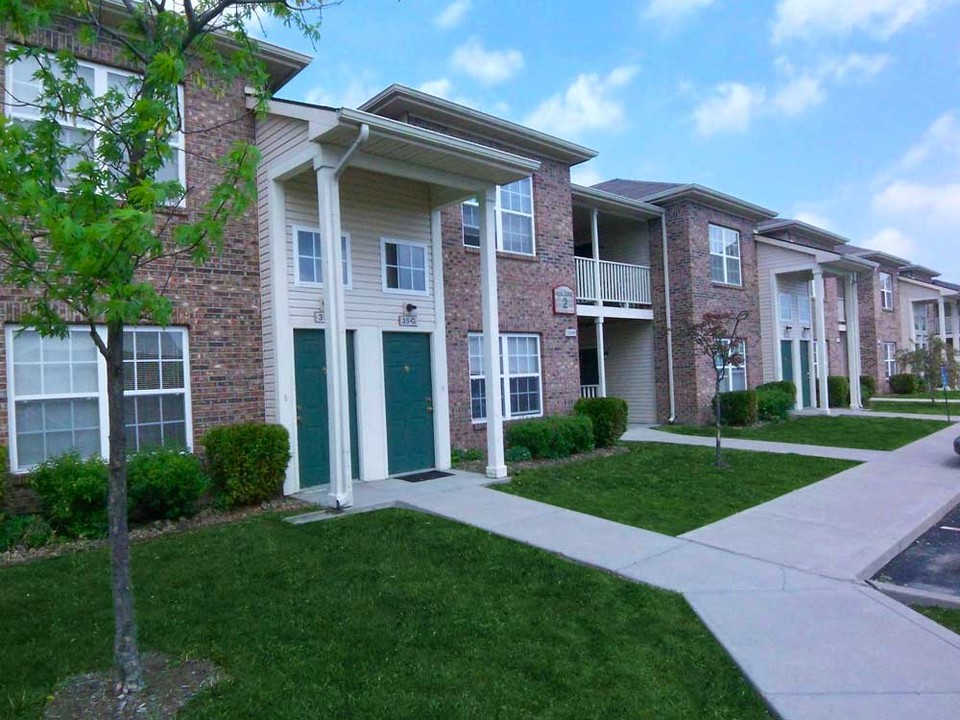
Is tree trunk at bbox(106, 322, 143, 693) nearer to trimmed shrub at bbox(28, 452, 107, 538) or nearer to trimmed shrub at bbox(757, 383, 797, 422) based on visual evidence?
trimmed shrub at bbox(28, 452, 107, 538)

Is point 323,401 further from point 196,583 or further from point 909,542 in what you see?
point 909,542

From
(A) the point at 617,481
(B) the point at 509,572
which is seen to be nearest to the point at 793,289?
(A) the point at 617,481

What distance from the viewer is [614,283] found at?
16.8m

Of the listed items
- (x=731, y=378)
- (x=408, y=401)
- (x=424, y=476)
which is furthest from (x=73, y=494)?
(x=731, y=378)

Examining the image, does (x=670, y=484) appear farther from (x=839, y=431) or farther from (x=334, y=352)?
(x=839, y=431)

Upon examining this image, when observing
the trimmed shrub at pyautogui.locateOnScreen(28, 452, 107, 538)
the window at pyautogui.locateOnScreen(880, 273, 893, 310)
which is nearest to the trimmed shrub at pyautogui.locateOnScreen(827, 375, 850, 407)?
the window at pyautogui.locateOnScreen(880, 273, 893, 310)

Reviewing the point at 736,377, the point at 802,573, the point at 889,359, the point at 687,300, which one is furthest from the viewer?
the point at 889,359

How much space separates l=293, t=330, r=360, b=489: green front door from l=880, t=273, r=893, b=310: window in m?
28.8

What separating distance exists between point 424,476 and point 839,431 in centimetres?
→ 1121

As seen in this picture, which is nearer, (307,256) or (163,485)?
A: (163,485)

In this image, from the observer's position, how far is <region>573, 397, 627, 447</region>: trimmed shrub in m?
12.8

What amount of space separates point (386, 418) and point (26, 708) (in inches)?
259

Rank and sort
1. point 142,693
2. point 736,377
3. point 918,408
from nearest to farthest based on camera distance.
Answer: point 142,693
point 736,377
point 918,408

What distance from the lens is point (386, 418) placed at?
32.6ft
